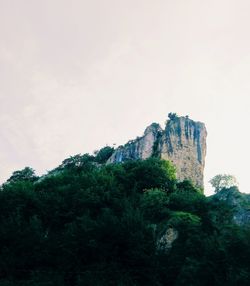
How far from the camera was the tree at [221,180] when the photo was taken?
310ft

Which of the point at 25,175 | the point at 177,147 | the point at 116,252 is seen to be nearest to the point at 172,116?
the point at 177,147

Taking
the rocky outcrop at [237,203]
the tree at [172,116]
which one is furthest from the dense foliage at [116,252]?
the tree at [172,116]

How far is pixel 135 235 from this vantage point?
2352cm

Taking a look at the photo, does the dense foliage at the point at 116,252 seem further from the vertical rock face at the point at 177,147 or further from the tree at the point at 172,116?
the tree at the point at 172,116

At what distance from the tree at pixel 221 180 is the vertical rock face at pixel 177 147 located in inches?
695

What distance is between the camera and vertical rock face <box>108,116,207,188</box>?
7562cm

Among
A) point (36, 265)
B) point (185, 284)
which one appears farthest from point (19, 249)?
point (185, 284)

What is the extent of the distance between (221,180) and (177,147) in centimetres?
2551

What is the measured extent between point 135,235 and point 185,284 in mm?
4822

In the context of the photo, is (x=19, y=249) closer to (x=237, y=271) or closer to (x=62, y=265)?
(x=62, y=265)

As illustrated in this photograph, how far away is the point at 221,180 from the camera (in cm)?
9612

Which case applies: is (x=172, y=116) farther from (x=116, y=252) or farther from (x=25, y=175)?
(x=116, y=252)

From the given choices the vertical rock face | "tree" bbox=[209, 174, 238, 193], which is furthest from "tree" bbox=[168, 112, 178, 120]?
"tree" bbox=[209, 174, 238, 193]

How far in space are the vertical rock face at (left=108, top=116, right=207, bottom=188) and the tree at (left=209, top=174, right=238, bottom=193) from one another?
57.9 feet
